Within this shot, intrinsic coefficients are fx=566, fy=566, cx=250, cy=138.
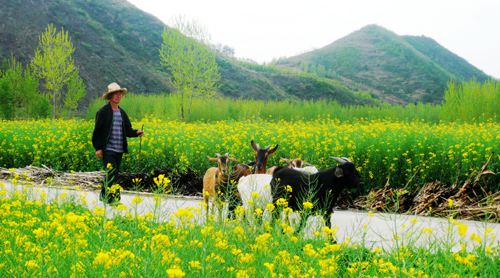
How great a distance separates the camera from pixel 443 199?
941 centimetres

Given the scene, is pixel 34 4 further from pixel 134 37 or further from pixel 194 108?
pixel 194 108

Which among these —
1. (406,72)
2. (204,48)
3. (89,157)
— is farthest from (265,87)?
(89,157)

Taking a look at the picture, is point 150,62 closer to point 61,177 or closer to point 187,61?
point 187,61

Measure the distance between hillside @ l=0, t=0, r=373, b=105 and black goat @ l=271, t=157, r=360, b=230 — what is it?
41.2 meters

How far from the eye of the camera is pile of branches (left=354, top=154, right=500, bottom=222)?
29.0 feet

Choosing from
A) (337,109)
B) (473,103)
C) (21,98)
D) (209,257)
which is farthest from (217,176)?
(21,98)

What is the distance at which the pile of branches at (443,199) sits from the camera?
884 centimetres

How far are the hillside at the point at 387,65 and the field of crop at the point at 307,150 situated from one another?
249 feet

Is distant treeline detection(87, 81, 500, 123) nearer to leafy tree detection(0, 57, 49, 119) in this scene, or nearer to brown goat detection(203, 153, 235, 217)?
leafy tree detection(0, 57, 49, 119)

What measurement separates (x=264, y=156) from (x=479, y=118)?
1432 cm

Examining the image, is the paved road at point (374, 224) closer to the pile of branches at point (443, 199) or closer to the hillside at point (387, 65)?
the pile of branches at point (443, 199)

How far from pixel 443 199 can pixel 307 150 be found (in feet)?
9.94

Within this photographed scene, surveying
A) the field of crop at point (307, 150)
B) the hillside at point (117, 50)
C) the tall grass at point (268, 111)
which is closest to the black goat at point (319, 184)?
the field of crop at point (307, 150)

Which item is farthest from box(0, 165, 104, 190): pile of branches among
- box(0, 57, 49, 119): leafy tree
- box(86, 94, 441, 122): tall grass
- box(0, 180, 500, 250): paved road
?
box(0, 57, 49, 119): leafy tree
